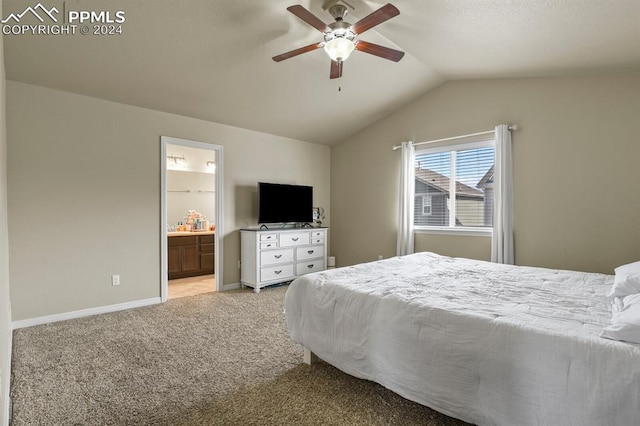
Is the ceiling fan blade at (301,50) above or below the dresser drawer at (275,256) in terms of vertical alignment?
above

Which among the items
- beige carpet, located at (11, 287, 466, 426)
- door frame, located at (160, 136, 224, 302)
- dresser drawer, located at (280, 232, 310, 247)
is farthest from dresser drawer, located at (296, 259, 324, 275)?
beige carpet, located at (11, 287, 466, 426)

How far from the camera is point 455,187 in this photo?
4.72 m

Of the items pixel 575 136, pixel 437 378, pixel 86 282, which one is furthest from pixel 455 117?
pixel 86 282

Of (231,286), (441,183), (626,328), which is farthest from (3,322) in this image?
(441,183)

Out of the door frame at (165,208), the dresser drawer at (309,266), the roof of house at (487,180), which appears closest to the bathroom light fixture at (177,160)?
the door frame at (165,208)

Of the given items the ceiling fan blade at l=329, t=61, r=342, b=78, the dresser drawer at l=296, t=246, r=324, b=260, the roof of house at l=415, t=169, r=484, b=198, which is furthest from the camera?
the dresser drawer at l=296, t=246, r=324, b=260

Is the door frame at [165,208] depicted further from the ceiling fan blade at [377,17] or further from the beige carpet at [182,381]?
the ceiling fan blade at [377,17]

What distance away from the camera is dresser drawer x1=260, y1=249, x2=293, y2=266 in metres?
4.72

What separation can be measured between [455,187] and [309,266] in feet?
8.37

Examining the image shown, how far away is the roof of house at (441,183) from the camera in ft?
14.9

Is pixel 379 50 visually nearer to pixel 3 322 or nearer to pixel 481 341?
pixel 481 341

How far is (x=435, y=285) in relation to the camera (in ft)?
7.32

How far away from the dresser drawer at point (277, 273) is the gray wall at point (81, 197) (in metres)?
1.38

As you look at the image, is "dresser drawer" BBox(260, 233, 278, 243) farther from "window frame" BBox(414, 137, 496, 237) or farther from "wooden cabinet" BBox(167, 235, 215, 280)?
"window frame" BBox(414, 137, 496, 237)
